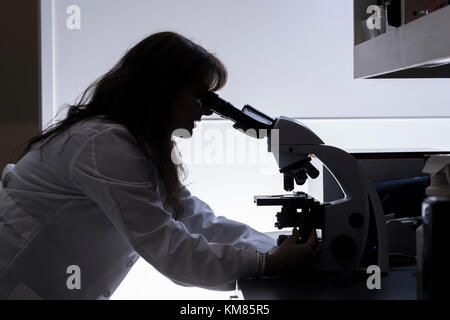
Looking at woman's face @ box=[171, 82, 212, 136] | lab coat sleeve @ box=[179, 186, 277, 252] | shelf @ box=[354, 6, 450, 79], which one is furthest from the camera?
lab coat sleeve @ box=[179, 186, 277, 252]

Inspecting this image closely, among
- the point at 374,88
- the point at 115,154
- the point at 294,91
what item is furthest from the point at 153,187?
the point at 374,88

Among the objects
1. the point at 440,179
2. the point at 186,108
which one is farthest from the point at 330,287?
the point at 186,108

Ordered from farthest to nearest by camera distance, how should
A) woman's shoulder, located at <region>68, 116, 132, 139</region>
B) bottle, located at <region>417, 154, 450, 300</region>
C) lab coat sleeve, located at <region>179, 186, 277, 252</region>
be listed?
lab coat sleeve, located at <region>179, 186, 277, 252</region>, woman's shoulder, located at <region>68, 116, 132, 139</region>, bottle, located at <region>417, 154, 450, 300</region>

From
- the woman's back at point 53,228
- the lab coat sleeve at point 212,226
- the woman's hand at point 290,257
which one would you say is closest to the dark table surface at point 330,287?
the woman's hand at point 290,257

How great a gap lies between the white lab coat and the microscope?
0.17 metres

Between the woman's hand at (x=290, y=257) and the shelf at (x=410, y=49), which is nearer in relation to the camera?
the shelf at (x=410, y=49)

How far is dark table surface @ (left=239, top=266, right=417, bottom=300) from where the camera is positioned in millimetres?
1003

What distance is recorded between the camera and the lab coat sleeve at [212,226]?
54.4 inches

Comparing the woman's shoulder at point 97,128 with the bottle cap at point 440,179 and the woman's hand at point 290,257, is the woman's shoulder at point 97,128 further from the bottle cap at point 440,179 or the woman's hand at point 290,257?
the bottle cap at point 440,179

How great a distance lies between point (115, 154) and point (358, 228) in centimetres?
56

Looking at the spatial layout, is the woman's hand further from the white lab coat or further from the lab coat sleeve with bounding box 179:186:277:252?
the lab coat sleeve with bounding box 179:186:277:252

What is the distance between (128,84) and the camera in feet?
3.90

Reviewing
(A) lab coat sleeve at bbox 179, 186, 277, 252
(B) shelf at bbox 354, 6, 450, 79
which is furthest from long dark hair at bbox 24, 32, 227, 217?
(B) shelf at bbox 354, 6, 450, 79
